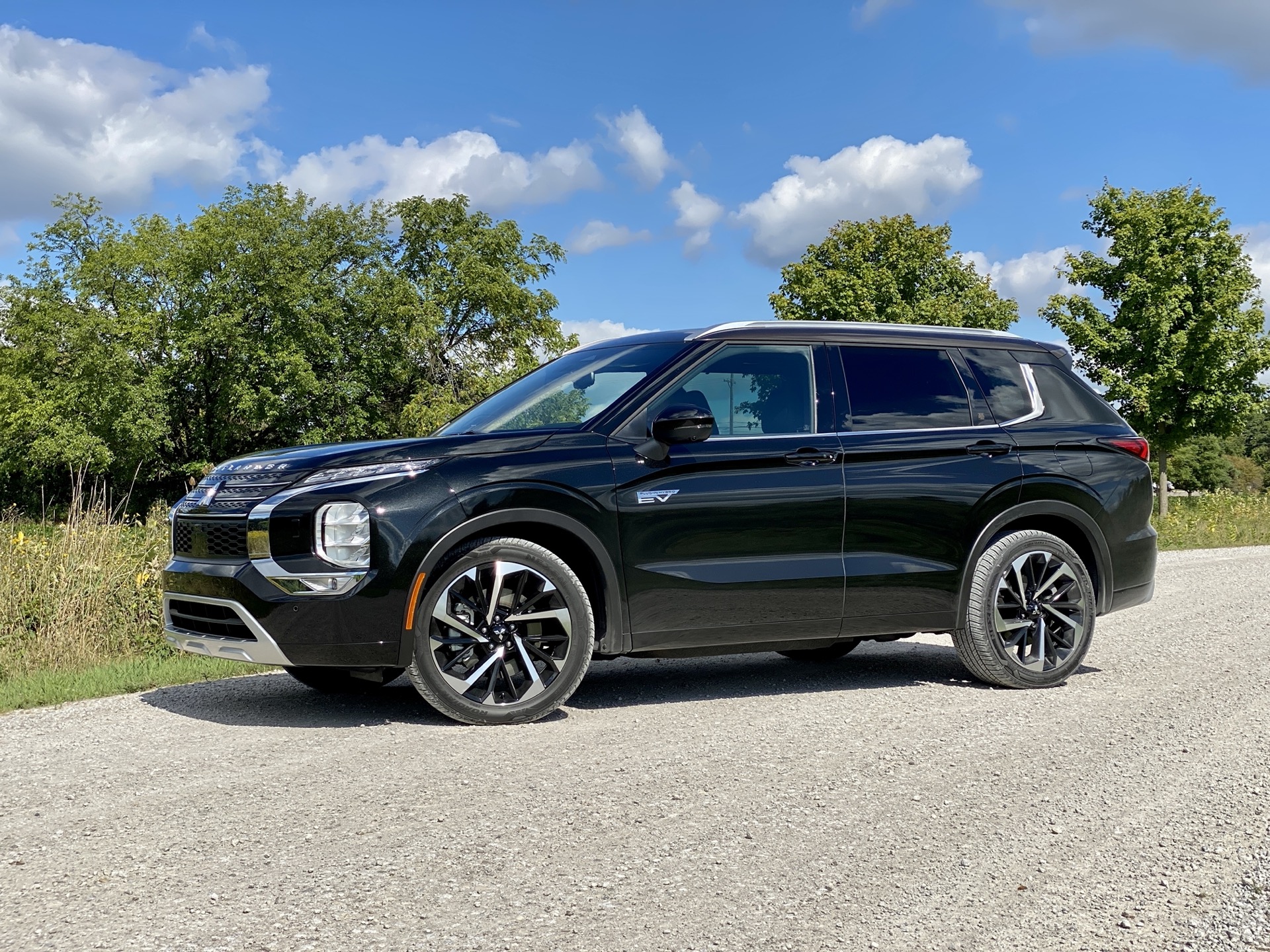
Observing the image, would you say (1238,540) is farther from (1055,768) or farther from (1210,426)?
(1210,426)

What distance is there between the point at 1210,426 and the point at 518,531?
136 ft

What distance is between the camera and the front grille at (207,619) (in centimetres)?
587

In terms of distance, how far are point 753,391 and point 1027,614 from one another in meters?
2.14

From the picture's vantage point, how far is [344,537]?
573 centimetres

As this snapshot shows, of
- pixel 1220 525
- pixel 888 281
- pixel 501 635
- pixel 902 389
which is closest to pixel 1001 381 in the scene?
pixel 902 389

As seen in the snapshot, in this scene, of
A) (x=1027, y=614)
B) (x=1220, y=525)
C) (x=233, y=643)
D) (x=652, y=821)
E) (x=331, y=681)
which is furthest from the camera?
(x=1220, y=525)

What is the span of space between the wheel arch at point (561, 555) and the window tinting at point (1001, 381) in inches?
106

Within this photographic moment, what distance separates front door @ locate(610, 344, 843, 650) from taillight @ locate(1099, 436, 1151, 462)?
6.49 feet

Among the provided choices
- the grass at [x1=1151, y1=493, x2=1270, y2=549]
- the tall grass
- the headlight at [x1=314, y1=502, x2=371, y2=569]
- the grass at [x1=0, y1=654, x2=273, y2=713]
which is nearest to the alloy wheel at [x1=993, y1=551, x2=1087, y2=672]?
the headlight at [x1=314, y1=502, x2=371, y2=569]

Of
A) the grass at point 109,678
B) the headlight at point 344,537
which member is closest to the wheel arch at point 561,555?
the headlight at point 344,537

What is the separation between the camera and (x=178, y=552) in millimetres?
6387

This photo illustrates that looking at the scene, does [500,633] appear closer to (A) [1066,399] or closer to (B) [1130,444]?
(A) [1066,399]

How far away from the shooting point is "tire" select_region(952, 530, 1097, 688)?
7086 mm

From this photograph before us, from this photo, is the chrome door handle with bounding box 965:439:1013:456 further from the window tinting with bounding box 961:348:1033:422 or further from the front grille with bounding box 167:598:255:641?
the front grille with bounding box 167:598:255:641
